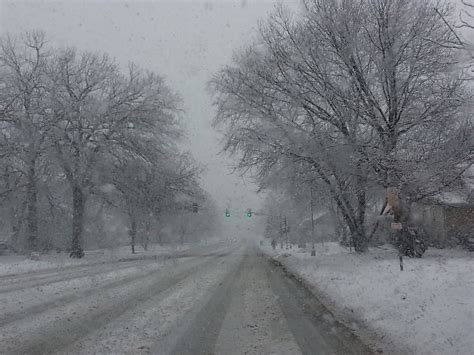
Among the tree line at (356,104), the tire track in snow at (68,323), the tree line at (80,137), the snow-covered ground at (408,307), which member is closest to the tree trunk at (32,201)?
the tree line at (80,137)

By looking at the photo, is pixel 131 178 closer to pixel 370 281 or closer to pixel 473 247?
pixel 473 247

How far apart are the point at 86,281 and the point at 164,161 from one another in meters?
25.3

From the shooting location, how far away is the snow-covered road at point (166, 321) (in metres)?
7.36

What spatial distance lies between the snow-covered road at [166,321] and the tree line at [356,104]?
28.2ft

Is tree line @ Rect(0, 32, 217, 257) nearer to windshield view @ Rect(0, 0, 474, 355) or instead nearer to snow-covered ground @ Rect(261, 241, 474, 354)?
Answer: windshield view @ Rect(0, 0, 474, 355)

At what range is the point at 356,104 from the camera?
2150 cm

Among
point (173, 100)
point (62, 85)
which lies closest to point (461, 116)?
point (173, 100)

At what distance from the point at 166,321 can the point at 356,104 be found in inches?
581

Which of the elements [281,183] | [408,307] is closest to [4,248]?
[281,183]

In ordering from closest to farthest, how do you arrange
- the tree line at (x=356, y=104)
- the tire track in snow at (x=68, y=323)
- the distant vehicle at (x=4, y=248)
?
the tire track in snow at (x=68, y=323), the tree line at (x=356, y=104), the distant vehicle at (x=4, y=248)

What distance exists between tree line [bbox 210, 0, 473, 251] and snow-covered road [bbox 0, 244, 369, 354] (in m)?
8.59

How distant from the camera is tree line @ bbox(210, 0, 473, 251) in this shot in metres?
20.9

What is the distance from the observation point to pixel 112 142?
35.2 metres

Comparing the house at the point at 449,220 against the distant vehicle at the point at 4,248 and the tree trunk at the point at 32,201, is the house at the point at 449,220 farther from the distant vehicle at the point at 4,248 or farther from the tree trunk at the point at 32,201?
the distant vehicle at the point at 4,248
